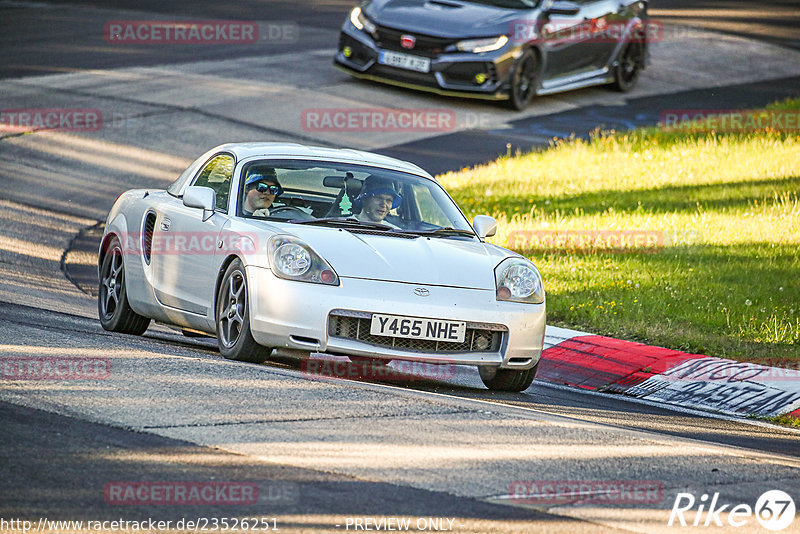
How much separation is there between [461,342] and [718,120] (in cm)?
1340

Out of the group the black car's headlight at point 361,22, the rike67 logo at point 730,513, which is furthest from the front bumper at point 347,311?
the black car's headlight at point 361,22

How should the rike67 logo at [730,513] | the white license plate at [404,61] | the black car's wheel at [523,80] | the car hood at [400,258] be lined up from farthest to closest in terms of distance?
the black car's wheel at [523,80] < the white license plate at [404,61] < the car hood at [400,258] < the rike67 logo at [730,513]

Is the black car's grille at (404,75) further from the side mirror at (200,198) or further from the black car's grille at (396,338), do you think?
the black car's grille at (396,338)

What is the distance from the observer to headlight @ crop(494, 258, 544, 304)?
798cm

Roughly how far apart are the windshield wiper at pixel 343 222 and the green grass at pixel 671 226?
2708 millimetres

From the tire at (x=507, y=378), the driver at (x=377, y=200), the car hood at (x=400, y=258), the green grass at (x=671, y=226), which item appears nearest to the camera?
the car hood at (x=400, y=258)

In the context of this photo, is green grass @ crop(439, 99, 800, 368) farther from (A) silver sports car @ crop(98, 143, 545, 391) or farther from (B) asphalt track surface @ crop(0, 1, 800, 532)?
(A) silver sports car @ crop(98, 143, 545, 391)

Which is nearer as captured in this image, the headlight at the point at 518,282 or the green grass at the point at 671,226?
the headlight at the point at 518,282

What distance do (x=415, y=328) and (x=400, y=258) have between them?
20.2 inches

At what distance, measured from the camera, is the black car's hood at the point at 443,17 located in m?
18.6

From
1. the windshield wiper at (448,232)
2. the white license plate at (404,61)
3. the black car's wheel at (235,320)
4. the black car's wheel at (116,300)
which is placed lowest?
the black car's wheel at (116,300)

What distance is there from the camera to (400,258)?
789 cm

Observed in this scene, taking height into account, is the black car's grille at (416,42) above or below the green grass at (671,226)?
above

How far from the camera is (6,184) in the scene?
1498 centimetres
